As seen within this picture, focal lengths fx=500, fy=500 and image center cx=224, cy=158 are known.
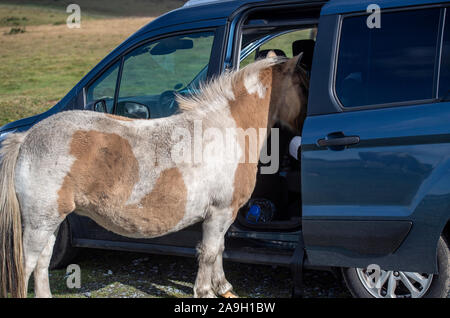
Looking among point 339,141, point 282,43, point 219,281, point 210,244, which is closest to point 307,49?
point 282,43

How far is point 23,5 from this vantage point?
45.9 metres

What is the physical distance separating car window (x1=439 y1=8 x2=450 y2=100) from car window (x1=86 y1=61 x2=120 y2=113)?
2479 millimetres

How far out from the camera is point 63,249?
429cm

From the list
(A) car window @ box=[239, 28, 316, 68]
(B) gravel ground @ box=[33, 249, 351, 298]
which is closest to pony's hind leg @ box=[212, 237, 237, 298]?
(B) gravel ground @ box=[33, 249, 351, 298]

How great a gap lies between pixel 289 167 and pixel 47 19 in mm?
43345

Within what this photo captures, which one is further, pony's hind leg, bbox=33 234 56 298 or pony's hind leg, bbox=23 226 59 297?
pony's hind leg, bbox=33 234 56 298

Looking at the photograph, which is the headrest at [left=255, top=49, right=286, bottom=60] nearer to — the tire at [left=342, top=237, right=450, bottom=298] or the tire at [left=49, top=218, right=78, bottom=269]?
the tire at [left=342, top=237, right=450, bottom=298]

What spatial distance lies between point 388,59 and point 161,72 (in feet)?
6.35

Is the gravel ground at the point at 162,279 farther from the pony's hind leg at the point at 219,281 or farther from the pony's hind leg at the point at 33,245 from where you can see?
the pony's hind leg at the point at 33,245

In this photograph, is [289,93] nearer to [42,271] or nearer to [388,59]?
[388,59]

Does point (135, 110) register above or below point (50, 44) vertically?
below

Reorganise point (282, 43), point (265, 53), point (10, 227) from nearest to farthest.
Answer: point (10, 227)
point (265, 53)
point (282, 43)

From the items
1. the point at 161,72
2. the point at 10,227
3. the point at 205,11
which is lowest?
the point at 10,227

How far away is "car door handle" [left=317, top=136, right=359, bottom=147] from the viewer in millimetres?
3018
